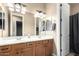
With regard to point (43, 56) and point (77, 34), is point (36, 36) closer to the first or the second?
point (43, 56)

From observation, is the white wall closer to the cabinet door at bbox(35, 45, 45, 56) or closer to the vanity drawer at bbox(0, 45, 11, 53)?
the cabinet door at bbox(35, 45, 45, 56)

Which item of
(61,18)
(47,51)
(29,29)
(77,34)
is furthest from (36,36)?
(77,34)

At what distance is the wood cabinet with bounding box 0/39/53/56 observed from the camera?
6.04 ft

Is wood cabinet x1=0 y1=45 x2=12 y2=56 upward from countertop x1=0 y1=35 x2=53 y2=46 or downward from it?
downward

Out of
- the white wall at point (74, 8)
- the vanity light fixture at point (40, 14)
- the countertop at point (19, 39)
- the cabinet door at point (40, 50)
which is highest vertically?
the white wall at point (74, 8)

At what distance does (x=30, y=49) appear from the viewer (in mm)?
1984

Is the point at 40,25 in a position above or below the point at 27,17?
below

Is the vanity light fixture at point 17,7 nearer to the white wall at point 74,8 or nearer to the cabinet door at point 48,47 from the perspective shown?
the cabinet door at point 48,47

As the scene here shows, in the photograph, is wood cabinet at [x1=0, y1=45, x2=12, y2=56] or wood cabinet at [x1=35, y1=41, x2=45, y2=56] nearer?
wood cabinet at [x1=0, y1=45, x2=12, y2=56]

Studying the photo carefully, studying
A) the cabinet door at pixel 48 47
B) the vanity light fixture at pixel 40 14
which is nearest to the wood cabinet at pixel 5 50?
the cabinet door at pixel 48 47

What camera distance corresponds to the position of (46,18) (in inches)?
80.1

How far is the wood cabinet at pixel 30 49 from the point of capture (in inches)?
72.4

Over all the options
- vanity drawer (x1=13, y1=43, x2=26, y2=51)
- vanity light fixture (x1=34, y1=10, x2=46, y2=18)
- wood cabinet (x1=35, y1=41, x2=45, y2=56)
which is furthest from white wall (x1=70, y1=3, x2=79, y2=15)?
vanity drawer (x1=13, y1=43, x2=26, y2=51)

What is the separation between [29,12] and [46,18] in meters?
0.31
